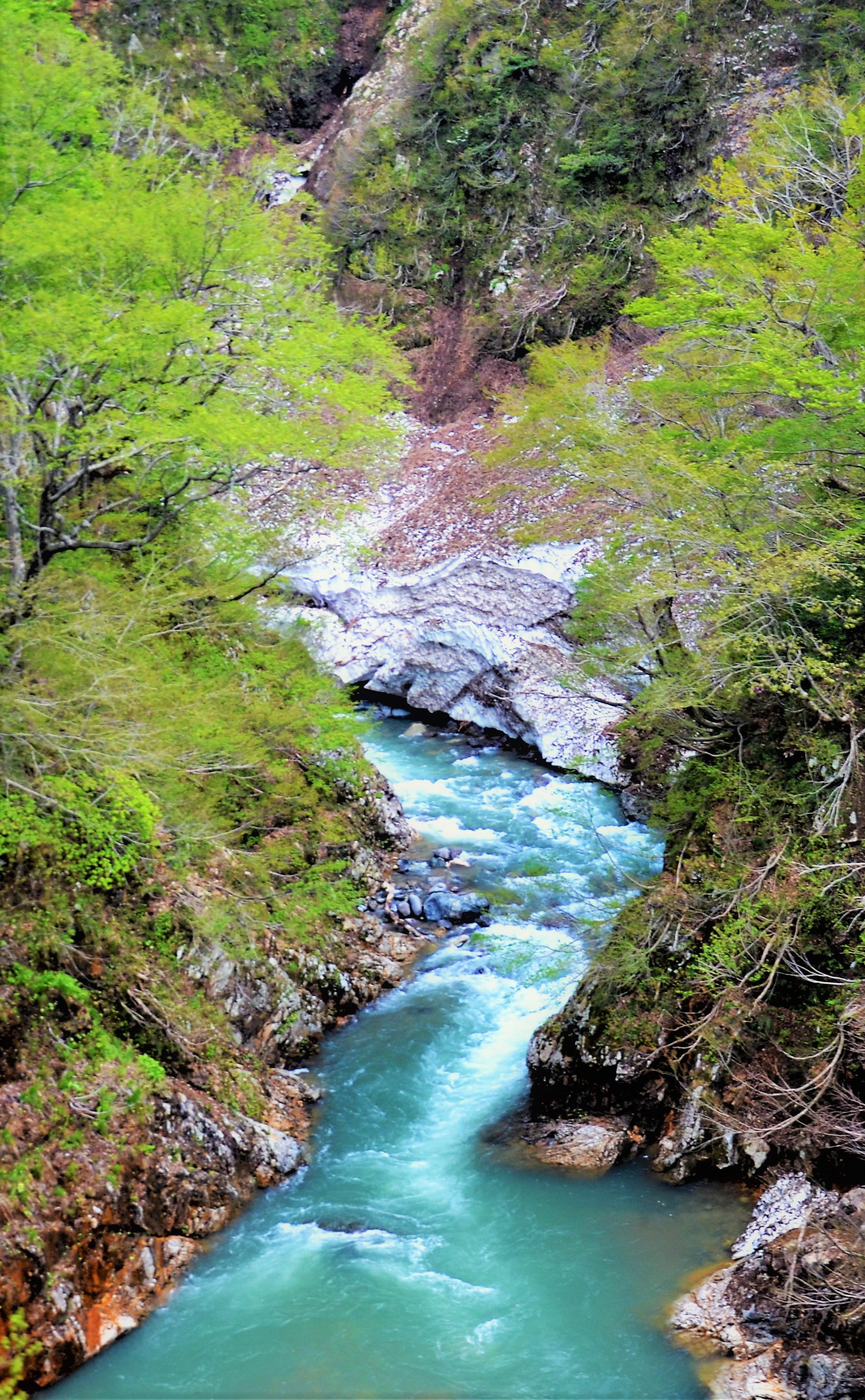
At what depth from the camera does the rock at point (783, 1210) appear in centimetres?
741

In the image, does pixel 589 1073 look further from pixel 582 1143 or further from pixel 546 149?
pixel 546 149

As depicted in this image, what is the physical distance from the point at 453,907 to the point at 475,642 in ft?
25.9

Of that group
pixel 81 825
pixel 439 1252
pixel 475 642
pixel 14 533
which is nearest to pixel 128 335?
pixel 14 533

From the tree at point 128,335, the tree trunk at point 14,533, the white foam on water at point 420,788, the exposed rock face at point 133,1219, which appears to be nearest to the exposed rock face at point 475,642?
the white foam on water at point 420,788

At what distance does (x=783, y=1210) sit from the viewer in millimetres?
7664

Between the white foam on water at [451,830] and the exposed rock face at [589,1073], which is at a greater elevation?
the exposed rock face at [589,1073]

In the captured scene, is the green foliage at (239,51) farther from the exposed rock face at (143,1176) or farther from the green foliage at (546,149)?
the exposed rock face at (143,1176)

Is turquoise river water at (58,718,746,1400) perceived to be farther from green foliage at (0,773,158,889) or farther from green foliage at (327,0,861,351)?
green foliage at (327,0,861,351)

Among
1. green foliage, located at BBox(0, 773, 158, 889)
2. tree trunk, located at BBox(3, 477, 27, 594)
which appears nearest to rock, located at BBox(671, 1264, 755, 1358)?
green foliage, located at BBox(0, 773, 158, 889)

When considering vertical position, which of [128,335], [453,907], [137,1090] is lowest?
[453,907]

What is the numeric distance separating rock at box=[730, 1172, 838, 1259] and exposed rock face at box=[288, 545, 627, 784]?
10161 mm

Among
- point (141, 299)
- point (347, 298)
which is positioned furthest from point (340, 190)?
point (141, 299)

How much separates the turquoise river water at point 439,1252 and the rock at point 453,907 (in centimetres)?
141

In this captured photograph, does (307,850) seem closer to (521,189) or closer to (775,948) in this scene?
(775,948)
